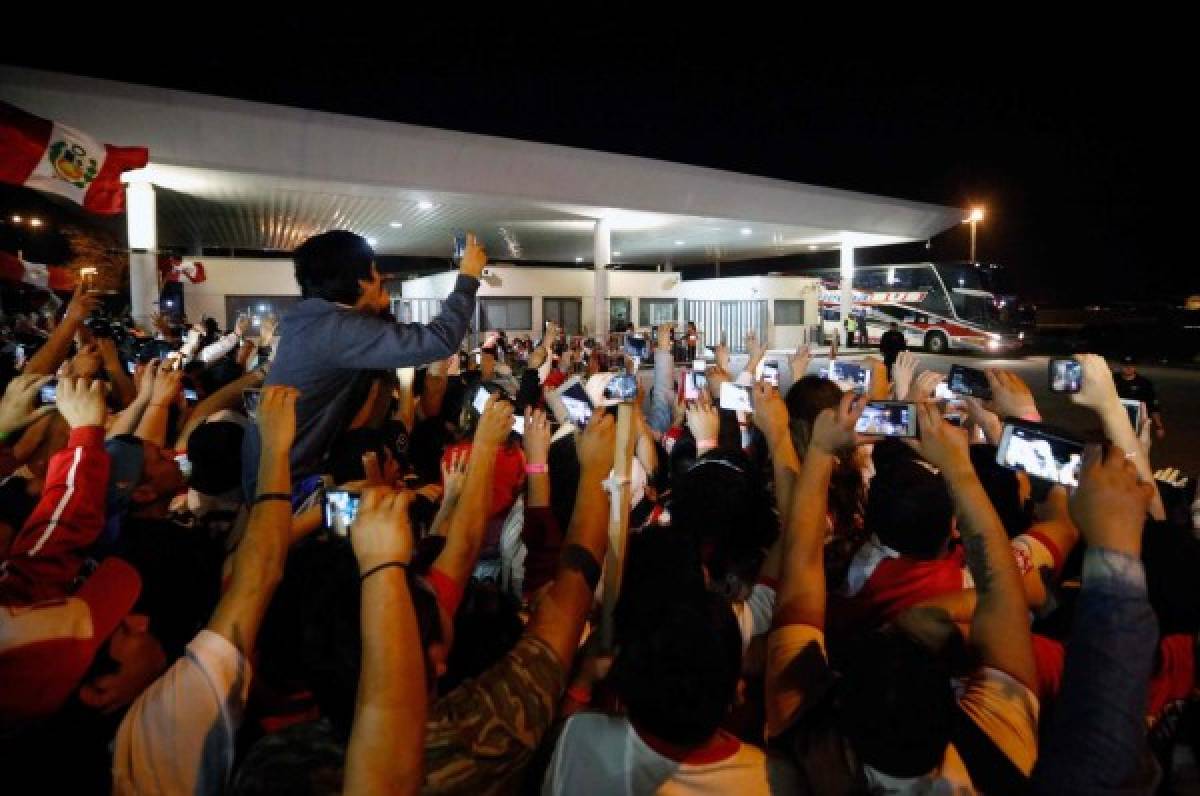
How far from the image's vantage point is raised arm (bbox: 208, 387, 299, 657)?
1.41 meters

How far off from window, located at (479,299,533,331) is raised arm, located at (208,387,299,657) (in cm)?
2102

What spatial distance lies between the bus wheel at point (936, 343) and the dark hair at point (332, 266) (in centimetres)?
2829

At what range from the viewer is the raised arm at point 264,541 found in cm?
141

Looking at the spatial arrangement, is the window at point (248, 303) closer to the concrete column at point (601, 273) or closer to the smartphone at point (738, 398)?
the concrete column at point (601, 273)

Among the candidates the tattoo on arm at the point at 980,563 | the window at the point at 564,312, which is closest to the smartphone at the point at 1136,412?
the tattoo on arm at the point at 980,563

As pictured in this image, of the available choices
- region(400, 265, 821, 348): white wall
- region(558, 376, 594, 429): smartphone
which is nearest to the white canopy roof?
region(400, 265, 821, 348): white wall

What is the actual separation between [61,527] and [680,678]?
1820 millimetres

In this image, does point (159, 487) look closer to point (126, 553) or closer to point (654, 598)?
point (126, 553)

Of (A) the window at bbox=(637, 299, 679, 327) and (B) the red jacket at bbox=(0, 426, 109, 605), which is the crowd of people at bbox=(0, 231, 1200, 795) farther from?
(A) the window at bbox=(637, 299, 679, 327)

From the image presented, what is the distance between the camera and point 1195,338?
30156mm

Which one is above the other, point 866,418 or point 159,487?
point 866,418

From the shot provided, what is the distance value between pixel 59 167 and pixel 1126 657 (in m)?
10.5

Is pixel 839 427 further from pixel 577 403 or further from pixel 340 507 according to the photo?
pixel 577 403

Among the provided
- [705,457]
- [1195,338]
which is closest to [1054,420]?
[705,457]
